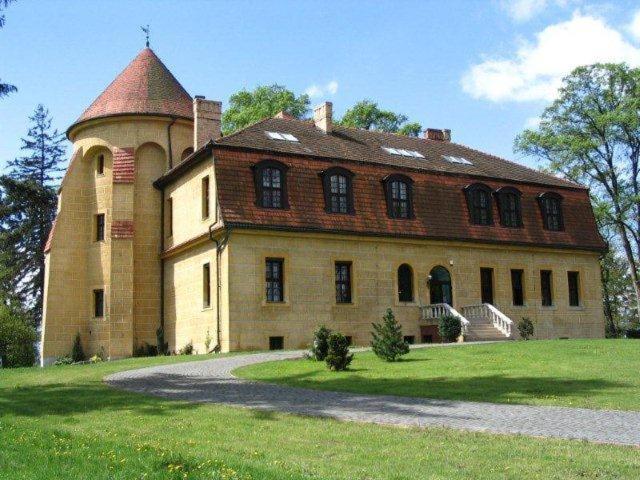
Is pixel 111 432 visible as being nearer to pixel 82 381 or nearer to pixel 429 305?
pixel 82 381

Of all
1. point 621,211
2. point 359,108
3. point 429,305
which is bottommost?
point 429,305

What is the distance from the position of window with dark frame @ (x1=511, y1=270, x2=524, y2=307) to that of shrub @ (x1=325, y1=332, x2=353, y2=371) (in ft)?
61.7

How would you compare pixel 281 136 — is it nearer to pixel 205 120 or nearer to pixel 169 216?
pixel 205 120

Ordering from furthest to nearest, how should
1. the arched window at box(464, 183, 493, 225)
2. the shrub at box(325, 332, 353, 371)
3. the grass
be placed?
the arched window at box(464, 183, 493, 225)
the shrub at box(325, 332, 353, 371)
the grass

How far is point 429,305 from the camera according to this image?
34.3 metres

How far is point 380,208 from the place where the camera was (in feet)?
112

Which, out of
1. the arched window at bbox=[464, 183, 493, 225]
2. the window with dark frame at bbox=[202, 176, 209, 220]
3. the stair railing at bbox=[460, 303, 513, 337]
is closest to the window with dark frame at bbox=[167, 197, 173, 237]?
the window with dark frame at bbox=[202, 176, 209, 220]

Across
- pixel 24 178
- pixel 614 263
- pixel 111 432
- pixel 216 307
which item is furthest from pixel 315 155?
pixel 614 263

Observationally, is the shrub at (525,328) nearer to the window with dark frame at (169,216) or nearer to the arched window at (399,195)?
the arched window at (399,195)

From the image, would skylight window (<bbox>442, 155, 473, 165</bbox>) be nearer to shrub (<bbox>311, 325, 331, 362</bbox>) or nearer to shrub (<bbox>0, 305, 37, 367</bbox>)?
shrub (<bbox>311, 325, 331, 362</bbox>)

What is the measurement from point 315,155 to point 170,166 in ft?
27.3

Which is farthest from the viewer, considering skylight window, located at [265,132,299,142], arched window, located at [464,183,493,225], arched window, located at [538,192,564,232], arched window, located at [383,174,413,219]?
arched window, located at [538,192,564,232]

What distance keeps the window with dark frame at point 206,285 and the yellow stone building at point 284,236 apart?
9cm

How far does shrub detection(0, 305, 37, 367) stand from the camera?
39281 millimetres
